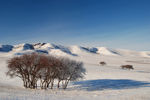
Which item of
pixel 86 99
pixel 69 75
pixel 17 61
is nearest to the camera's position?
pixel 86 99

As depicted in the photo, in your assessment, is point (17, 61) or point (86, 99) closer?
point (86, 99)

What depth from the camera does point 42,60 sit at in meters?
29.8

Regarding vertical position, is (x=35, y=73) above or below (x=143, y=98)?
above

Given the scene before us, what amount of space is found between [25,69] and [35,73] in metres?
2.37

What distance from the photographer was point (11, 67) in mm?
30219

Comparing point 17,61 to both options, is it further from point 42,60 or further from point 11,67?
point 42,60

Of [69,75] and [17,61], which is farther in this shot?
[69,75]

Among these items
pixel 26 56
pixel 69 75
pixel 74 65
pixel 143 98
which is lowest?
pixel 143 98

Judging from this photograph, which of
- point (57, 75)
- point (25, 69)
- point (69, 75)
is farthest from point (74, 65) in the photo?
point (25, 69)

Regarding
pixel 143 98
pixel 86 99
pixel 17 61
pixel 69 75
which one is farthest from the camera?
pixel 69 75

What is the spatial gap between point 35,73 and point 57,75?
4.74m

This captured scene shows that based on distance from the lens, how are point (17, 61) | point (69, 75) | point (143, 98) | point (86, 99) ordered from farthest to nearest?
point (69, 75), point (17, 61), point (143, 98), point (86, 99)

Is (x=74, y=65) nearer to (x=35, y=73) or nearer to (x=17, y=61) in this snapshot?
(x=35, y=73)

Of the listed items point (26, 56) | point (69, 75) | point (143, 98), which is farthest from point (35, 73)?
point (143, 98)
